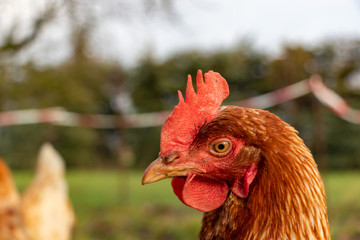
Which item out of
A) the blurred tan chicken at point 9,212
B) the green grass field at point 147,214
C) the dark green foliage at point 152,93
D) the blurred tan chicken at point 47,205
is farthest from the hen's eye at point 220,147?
the dark green foliage at point 152,93

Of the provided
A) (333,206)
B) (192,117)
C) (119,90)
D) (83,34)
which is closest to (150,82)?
(119,90)

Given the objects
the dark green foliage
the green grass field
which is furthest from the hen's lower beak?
the dark green foliage

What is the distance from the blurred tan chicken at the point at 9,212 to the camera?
2986 mm

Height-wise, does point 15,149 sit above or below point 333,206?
below

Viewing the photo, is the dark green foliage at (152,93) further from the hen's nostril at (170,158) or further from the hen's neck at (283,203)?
the hen's neck at (283,203)

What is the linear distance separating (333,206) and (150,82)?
10832 mm

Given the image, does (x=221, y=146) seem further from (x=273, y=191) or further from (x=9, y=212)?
(x=9, y=212)

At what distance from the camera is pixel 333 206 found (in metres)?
6.42

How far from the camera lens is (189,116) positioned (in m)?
1.37

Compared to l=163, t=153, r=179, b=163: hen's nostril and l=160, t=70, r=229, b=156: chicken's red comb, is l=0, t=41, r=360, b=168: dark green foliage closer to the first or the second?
l=160, t=70, r=229, b=156: chicken's red comb

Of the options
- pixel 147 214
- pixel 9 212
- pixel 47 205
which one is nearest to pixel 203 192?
pixel 9 212

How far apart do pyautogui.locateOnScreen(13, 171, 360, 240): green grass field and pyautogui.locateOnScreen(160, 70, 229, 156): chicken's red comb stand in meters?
3.49

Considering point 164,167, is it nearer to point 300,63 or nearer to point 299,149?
point 299,149

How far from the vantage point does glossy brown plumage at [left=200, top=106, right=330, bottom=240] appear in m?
1.21
